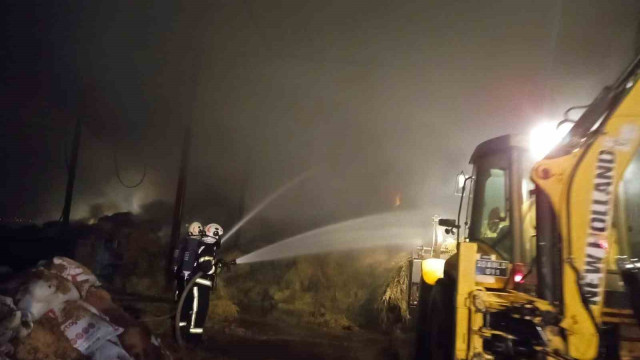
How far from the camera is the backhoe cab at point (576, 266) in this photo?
301 cm

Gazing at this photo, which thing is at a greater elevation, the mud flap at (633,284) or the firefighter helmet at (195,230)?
the firefighter helmet at (195,230)

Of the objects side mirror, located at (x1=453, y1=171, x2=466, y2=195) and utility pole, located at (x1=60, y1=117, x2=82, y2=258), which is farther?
utility pole, located at (x1=60, y1=117, x2=82, y2=258)

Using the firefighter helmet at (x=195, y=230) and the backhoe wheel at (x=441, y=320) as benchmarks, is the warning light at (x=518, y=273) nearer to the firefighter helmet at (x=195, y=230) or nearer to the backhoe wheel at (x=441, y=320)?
the backhoe wheel at (x=441, y=320)

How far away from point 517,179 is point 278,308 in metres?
8.42

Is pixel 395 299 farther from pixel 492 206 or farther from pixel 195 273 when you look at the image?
pixel 492 206

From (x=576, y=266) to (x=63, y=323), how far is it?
4.49 metres

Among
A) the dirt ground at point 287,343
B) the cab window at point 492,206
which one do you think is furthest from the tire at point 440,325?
the dirt ground at point 287,343

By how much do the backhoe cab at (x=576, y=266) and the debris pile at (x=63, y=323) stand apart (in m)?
3.30

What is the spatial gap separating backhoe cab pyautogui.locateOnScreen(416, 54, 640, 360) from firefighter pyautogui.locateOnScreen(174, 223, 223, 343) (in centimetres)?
436

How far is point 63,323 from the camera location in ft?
15.0

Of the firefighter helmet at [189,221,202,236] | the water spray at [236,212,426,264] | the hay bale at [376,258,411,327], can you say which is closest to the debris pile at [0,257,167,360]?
the firefighter helmet at [189,221,202,236]

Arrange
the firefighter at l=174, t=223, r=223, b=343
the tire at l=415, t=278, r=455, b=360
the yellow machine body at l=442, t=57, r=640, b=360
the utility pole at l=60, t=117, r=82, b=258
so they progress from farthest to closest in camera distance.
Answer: the utility pole at l=60, t=117, r=82, b=258 < the firefighter at l=174, t=223, r=223, b=343 < the tire at l=415, t=278, r=455, b=360 < the yellow machine body at l=442, t=57, r=640, b=360

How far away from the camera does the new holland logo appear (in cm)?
300

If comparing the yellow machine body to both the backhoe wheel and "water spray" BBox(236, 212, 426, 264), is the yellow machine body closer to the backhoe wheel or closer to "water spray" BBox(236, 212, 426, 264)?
the backhoe wheel
